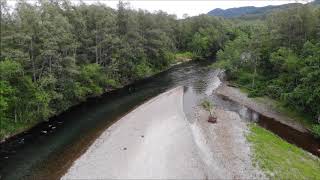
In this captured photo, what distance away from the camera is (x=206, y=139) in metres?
38.9

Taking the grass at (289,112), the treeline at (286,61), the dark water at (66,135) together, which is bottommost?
the dark water at (66,135)

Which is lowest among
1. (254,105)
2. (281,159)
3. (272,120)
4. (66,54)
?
(272,120)

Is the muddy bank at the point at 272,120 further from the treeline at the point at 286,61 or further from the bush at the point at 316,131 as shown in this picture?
the treeline at the point at 286,61

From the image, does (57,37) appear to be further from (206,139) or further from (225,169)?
(225,169)

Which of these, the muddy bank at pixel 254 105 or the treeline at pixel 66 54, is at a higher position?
the treeline at pixel 66 54

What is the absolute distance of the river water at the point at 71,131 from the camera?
108 ft

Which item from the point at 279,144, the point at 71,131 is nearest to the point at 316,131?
the point at 279,144

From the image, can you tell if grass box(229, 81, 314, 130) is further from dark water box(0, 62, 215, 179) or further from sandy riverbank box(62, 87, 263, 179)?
dark water box(0, 62, 215, 179)

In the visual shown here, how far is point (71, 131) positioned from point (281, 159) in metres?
25.9

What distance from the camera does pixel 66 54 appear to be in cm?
5516

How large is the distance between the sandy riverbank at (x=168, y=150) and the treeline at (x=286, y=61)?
9.62 metres

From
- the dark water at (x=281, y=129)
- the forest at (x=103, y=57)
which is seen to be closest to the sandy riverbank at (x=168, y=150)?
the dark water at (x=281, y=129)

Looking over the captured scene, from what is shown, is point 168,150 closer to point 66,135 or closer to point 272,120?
point 66,135

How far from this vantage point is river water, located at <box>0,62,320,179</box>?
3288cm
